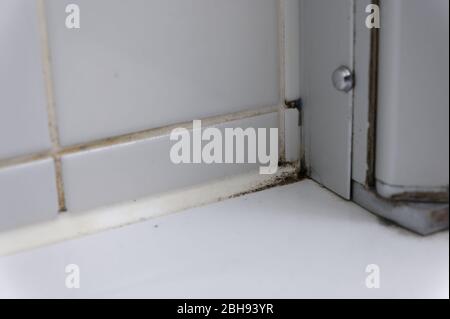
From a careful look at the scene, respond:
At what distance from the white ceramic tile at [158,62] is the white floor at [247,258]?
8cm

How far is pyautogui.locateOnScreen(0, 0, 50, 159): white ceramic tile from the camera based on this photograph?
0.47m

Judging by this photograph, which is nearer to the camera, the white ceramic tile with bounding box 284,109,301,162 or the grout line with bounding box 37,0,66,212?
the grout line with bounding box 37,0,66,212

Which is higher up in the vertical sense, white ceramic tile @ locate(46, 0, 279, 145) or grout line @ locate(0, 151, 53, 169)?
white ceramic tile @ locate(46, 0, 279, 145)

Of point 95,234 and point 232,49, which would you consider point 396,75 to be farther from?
point 95,234

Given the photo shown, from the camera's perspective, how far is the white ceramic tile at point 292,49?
0.57m

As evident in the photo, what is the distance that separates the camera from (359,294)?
0.44 m

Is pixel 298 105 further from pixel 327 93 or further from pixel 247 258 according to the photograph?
pixel 247 258

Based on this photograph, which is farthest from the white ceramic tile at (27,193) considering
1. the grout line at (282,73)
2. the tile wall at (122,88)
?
the grout line at (282,73)

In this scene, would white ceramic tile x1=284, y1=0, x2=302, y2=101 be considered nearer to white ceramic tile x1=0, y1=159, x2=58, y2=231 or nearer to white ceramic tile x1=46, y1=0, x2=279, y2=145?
white ceramic tile x1=46, y1=0, x2=279, y2=145

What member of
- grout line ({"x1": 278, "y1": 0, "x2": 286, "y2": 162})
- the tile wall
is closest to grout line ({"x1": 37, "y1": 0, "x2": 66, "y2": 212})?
the tile wall

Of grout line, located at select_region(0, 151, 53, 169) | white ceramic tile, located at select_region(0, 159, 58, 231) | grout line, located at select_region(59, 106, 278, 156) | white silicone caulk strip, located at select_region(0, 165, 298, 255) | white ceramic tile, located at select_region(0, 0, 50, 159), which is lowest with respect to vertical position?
white silicone caulk strip, located at select_region(0, 165, 298, 255)

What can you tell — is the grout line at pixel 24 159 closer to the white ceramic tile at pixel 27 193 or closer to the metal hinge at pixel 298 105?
the white ceramic tile at pixel 27 193

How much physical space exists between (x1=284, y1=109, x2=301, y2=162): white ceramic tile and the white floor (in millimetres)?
50

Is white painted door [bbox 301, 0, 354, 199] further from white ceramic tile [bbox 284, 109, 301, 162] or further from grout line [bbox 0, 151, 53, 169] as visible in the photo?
grout line [bbox 0, 151, 53, 169]
